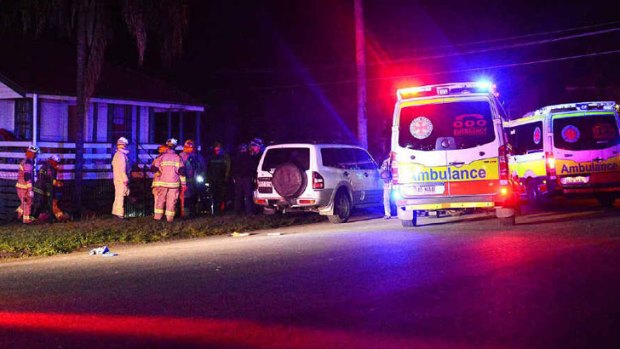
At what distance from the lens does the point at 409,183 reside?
13406mm

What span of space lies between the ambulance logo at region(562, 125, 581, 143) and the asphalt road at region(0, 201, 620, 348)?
506 cm

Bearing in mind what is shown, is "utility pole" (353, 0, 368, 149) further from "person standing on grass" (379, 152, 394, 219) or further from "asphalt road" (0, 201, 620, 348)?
"asphalt road" (0, 201, 620, 348)

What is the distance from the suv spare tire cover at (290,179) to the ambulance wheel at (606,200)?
754 centimetres

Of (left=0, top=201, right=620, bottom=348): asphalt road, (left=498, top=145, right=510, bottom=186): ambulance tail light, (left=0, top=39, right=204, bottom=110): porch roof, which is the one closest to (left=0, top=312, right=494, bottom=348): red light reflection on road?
(left=0, top=201, right=620, bottom=348): asphalt road

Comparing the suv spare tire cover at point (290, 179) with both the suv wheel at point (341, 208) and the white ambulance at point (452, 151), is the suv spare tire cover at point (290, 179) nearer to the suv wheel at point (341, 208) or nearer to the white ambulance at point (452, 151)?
the suv wheel at point (341, 208)

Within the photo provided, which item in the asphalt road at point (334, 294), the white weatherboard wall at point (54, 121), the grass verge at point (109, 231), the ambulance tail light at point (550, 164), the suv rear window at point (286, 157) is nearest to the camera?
the asphalt road at point (334, 294)

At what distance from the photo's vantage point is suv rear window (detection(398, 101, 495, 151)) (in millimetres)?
12836

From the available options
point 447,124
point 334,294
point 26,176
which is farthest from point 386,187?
point 334,294

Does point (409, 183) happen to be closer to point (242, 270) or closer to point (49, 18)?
point (242, 270)

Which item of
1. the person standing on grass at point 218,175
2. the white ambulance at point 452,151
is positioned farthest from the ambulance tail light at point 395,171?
the person standing on grass at point 218,175

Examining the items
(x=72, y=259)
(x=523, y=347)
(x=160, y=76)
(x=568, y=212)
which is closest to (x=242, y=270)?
(x=72, y=259)

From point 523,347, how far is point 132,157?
1930 centimetres

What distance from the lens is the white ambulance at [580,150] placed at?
1647 cm

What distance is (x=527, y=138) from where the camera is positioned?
18.4m
